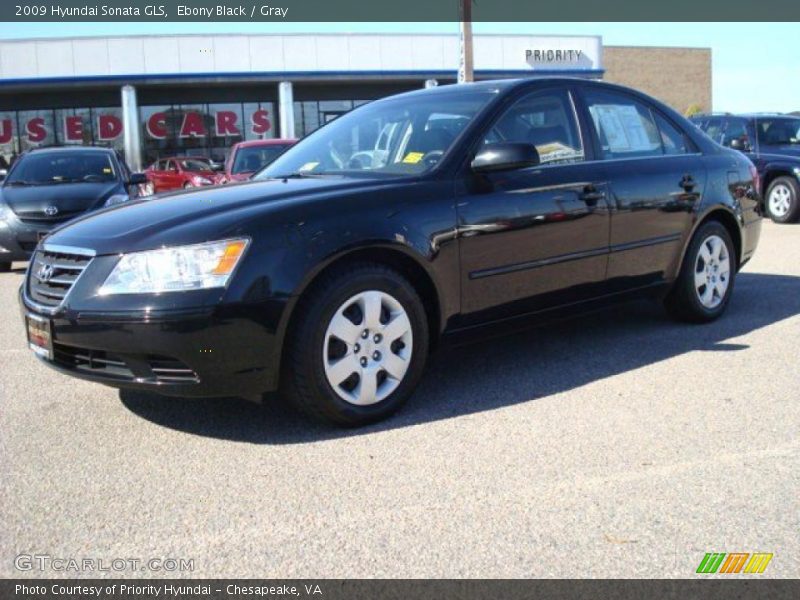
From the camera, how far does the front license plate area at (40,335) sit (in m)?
3.74

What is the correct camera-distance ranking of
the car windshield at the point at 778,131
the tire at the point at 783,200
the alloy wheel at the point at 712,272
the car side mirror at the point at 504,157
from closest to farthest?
the car side mirror at the point at 504,157, the alloy wheel at the point at 712,272, the tire at the point at 783,200, the car windshield at the point at 778,131

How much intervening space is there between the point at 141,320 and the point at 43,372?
1.94m

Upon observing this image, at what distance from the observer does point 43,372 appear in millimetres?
5016

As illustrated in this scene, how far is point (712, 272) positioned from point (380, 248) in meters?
2.93

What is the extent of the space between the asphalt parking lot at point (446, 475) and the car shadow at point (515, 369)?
2 cm

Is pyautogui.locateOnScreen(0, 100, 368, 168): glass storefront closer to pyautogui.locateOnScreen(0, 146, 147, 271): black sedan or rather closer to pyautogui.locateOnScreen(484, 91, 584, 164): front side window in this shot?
pyautogui.locateOnScreen(0, 146, 147, 271): black sedan

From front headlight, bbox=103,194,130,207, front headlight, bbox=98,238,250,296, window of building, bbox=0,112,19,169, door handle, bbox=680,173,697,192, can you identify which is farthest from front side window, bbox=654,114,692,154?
window of building, bbox=0,112,19,169

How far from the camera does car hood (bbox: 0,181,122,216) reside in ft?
30.8

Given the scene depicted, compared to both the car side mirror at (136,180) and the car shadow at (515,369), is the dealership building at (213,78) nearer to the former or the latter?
the car side mirror at (136,180)

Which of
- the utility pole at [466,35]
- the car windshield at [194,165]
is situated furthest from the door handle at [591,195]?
the car windshield at [194,165]

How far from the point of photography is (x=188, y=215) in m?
3.73

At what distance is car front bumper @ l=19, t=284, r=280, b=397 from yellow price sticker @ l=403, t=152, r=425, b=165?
52.3 inches

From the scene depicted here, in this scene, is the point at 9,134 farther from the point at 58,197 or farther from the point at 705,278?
the point at 705,278

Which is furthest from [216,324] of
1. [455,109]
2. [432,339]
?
[455,109]
